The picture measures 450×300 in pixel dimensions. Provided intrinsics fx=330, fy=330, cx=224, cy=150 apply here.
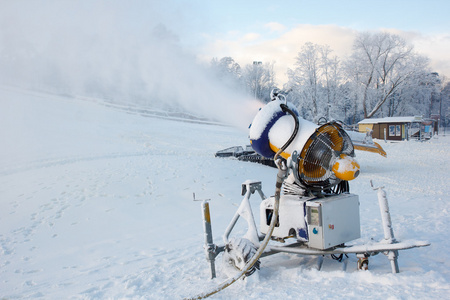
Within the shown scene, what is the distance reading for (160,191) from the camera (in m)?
10.1

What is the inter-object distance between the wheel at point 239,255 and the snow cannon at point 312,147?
3.36 feet

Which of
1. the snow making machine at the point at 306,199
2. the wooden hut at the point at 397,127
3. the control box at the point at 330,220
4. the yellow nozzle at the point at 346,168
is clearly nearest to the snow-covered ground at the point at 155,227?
the snow making machine at the point at 306,199

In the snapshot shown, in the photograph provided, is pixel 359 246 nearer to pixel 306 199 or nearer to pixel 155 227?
pixel 306 199

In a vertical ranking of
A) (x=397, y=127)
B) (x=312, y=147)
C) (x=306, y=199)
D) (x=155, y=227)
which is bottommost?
(x=155, y=227)

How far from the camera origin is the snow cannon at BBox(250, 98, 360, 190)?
3.75 metres

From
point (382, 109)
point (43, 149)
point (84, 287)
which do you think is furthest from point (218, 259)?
point (382, 109)

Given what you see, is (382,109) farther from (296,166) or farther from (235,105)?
(296,166)

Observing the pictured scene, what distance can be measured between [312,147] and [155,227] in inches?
193

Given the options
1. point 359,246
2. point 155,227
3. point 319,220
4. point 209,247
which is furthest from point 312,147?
point 155,227

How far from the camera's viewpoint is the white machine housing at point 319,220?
3.66 meters

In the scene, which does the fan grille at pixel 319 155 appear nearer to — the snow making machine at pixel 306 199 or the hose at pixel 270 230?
the snow making machine at pixel 306 199

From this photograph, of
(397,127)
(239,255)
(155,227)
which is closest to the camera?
(239,255)

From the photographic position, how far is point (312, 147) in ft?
12.5

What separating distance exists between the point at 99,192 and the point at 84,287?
5442 millimetres
